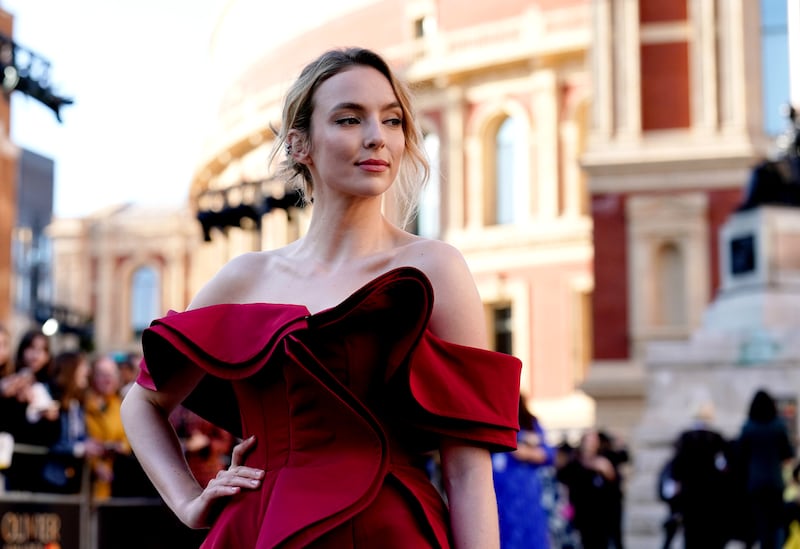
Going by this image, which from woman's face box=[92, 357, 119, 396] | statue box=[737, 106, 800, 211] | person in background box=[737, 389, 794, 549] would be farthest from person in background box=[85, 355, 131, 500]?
statue box=[737, 106, 800, 211]

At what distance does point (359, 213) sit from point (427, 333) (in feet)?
0.97

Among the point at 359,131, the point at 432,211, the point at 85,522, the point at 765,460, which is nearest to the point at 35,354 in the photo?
the point at 85,522

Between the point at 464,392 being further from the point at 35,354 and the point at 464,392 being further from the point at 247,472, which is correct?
the point at 35,354

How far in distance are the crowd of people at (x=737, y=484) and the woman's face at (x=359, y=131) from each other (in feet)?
32.1

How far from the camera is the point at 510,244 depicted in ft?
135

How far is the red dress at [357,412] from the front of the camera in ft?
8.27

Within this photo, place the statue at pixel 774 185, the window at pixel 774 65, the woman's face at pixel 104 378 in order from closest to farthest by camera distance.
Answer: the woman's face at pixel 104 378 < the statue at pixel 774 185 < the window at pixel 774 65

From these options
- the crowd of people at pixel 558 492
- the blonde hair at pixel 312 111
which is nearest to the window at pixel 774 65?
the crowd of people at pixel 558 492

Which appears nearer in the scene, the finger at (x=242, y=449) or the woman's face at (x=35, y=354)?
the finger at (x=242, y=449)

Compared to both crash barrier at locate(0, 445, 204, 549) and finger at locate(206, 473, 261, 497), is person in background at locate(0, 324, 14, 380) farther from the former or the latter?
finger at locate(206, 473, 261, 497)

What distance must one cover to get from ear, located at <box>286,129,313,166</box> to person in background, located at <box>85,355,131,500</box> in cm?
692

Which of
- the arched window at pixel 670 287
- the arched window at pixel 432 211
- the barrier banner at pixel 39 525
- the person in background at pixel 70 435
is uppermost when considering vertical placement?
the arched window at pixel 432 211

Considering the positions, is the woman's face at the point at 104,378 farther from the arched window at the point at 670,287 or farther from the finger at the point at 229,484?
the arched window at the point at 670,287

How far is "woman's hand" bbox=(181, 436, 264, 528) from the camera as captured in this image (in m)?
2.62
